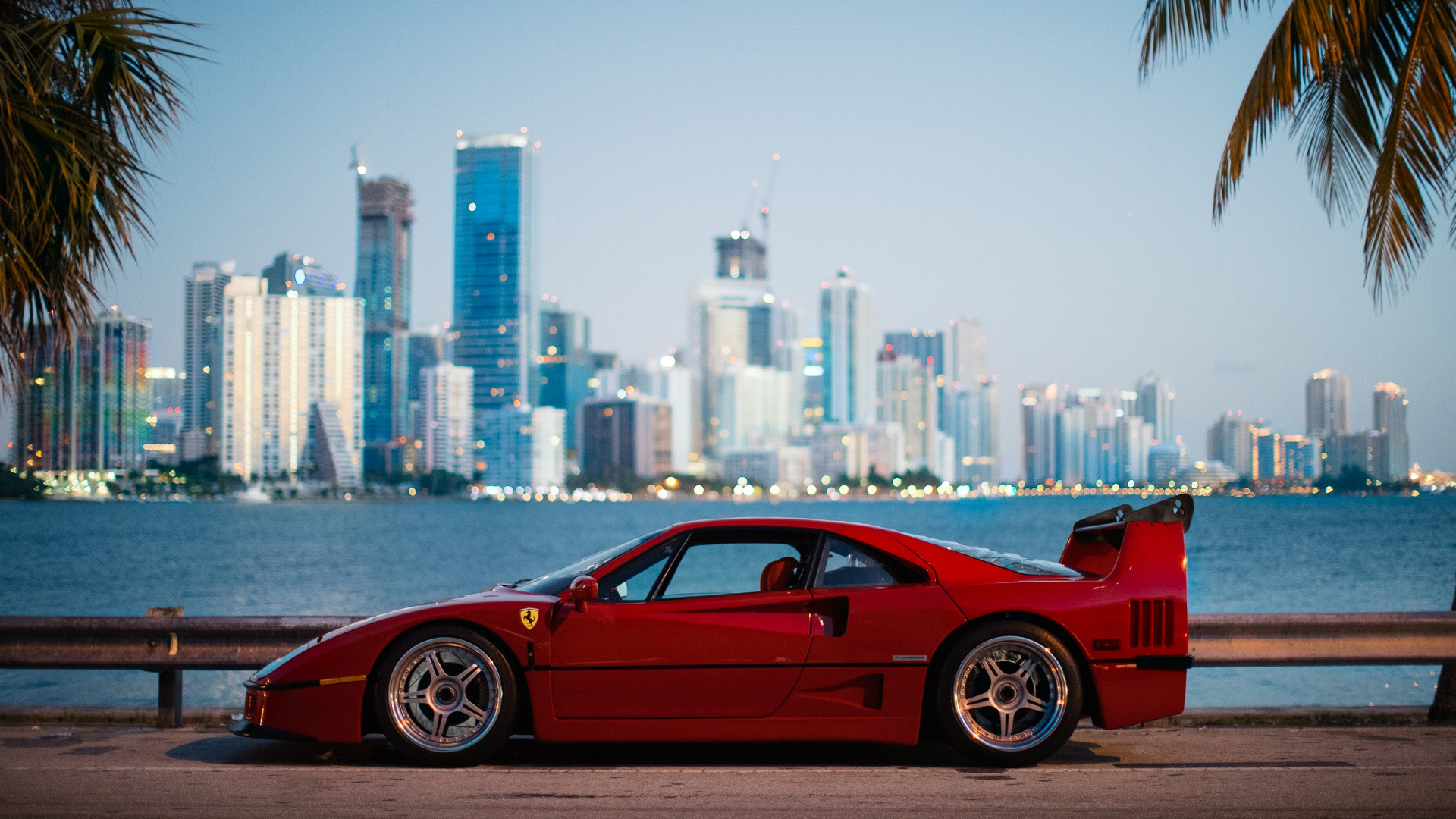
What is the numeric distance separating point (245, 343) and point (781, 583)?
181m

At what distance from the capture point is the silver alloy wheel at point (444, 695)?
5.53 metres

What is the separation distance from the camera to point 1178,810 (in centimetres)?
480

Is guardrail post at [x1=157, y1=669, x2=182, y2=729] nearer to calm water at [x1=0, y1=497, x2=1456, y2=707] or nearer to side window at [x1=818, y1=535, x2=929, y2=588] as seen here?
side window at [x1=818, y1=535, x2=929, y2=588]

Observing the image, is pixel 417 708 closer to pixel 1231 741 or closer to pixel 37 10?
pixel 1231 741

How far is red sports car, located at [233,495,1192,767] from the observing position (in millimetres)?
5453

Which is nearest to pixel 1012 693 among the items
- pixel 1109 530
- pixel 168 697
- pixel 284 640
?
pixel 1109 530

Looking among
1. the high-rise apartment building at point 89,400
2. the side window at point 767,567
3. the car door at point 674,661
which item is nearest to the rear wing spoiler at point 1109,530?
the side window at point 767,567

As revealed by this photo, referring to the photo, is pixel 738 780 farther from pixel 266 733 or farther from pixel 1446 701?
pixel 1446 701

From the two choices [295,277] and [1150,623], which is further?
[295,277]

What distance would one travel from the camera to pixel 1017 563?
5895mm

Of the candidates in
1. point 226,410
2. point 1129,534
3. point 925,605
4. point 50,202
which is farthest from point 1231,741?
point 226,410

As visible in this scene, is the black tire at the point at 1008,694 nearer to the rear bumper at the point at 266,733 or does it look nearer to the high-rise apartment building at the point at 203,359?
the rear bumper at the point at 266,733

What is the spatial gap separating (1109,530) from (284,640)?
183 inches

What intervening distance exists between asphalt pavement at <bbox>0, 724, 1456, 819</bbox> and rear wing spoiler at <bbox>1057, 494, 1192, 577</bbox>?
0.97m
